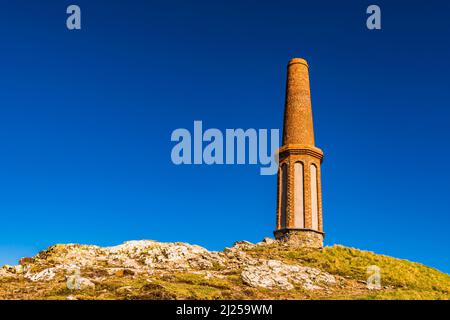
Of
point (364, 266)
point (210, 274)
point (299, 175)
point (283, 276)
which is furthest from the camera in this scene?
point (299, 175)

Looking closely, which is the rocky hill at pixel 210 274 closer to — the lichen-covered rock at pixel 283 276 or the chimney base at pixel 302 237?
the lichen-covered rock at pixel 283 276

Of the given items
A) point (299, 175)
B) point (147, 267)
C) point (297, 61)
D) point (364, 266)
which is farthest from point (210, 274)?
point (297, 61)

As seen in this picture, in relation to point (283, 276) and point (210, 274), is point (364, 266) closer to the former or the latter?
point (283, 276)

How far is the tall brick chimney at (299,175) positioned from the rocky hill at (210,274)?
3.29 m

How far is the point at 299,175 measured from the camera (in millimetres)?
35812

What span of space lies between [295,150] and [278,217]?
524 centimetres

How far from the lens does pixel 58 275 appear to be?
72.7ft

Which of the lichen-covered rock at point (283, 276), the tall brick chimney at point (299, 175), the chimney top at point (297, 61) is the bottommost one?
the lichen-covered rock at point (283, 276)

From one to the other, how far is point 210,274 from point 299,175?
15.1 m

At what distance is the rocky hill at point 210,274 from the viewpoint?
19531mm

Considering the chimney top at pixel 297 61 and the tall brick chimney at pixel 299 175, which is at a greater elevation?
the chimney top at pixel 297 61

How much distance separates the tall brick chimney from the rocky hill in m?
3.29

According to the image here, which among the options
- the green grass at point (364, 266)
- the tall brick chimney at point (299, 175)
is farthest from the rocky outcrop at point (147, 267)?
the tall brick chimney at point (299, 175)

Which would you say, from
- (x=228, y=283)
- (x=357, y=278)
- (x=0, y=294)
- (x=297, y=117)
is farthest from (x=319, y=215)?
(x=0, y=294)
